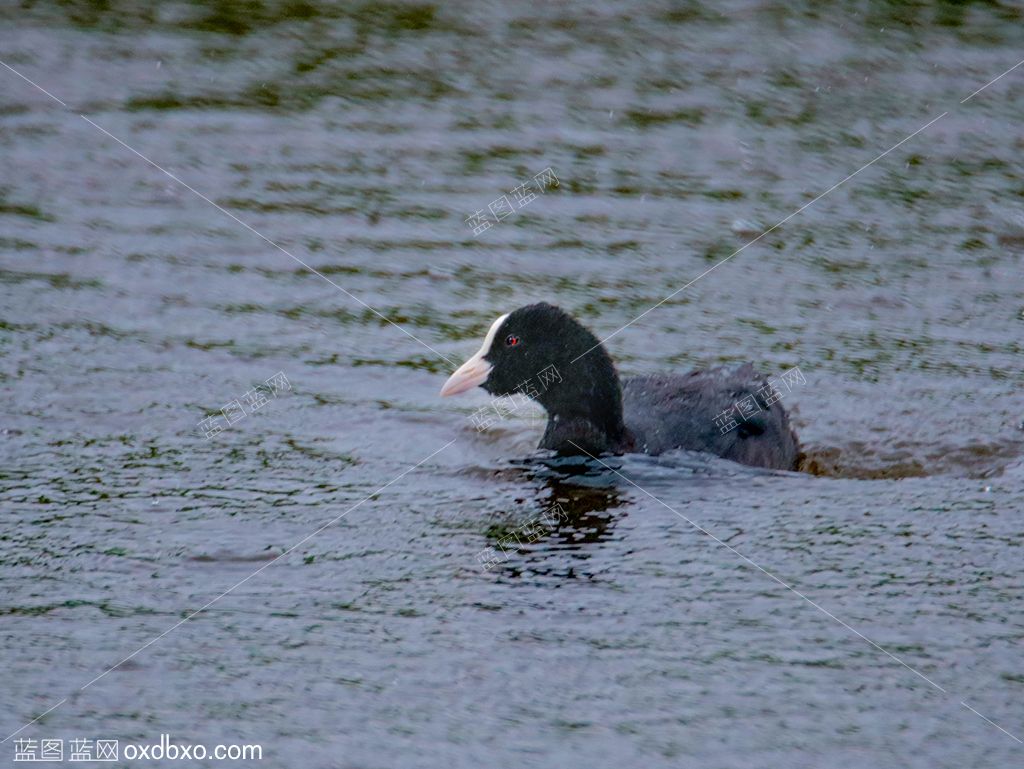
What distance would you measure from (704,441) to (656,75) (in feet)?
14.5

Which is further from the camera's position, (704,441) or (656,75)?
(656,75)

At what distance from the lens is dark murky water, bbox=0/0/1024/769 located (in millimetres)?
4566

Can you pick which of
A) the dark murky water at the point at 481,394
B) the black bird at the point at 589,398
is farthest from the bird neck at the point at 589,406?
Result: the dark murky water at the point at 481,394

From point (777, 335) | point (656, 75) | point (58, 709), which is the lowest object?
point (58, 709)

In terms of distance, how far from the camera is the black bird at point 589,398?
246 inches

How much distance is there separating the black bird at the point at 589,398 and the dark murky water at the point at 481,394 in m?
0.15

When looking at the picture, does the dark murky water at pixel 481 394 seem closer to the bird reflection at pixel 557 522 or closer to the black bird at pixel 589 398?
the bird reflection at pixel 557 522

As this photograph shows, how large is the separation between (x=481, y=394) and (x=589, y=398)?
88 centimetres

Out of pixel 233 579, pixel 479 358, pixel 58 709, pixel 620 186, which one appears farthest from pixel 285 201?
pixel 58 709

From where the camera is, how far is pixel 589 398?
626 centimetres

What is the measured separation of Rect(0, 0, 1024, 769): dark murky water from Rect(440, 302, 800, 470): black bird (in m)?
0.15

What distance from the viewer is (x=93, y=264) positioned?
7.93m

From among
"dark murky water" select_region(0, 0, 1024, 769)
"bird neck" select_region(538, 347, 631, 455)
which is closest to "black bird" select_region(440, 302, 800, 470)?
"bird neck" select_region(538, 347, 631, 455)

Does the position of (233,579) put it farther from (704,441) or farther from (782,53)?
(782,53)
